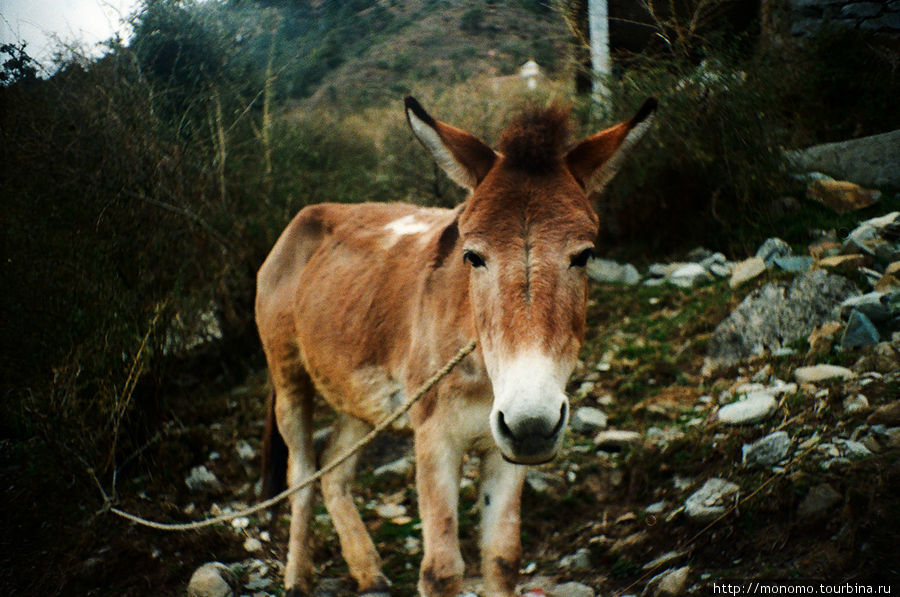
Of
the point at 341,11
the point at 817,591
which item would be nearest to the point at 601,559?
the point at 817,591

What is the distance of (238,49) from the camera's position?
200 inches

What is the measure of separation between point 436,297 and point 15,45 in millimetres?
3714

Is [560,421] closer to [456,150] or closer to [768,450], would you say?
[456,150]

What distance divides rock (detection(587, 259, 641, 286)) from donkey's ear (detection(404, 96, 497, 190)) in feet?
14.0

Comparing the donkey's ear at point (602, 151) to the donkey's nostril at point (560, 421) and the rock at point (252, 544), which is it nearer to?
the donkey's nostril at point (560, 421)

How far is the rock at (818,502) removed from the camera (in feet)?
8.03

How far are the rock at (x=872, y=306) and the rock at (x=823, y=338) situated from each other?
141 mm

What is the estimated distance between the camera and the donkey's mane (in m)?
2.27

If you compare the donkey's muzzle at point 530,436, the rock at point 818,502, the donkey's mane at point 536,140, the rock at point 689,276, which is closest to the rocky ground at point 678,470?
the rock at point 818,502

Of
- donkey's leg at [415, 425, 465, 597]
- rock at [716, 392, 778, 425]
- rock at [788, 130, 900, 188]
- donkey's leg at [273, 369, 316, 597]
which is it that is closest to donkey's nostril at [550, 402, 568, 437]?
donkey's leg at [415, 425, 465, 597]

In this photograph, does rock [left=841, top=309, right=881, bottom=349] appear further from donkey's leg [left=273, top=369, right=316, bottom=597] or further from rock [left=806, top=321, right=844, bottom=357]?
donkey's leg [left=273, top=369, right=316, bottom=597]

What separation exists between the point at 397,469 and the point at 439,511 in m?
2.24

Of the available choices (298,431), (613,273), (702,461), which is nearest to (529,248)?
(702,461)

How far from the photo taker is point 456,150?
7.72 feet
